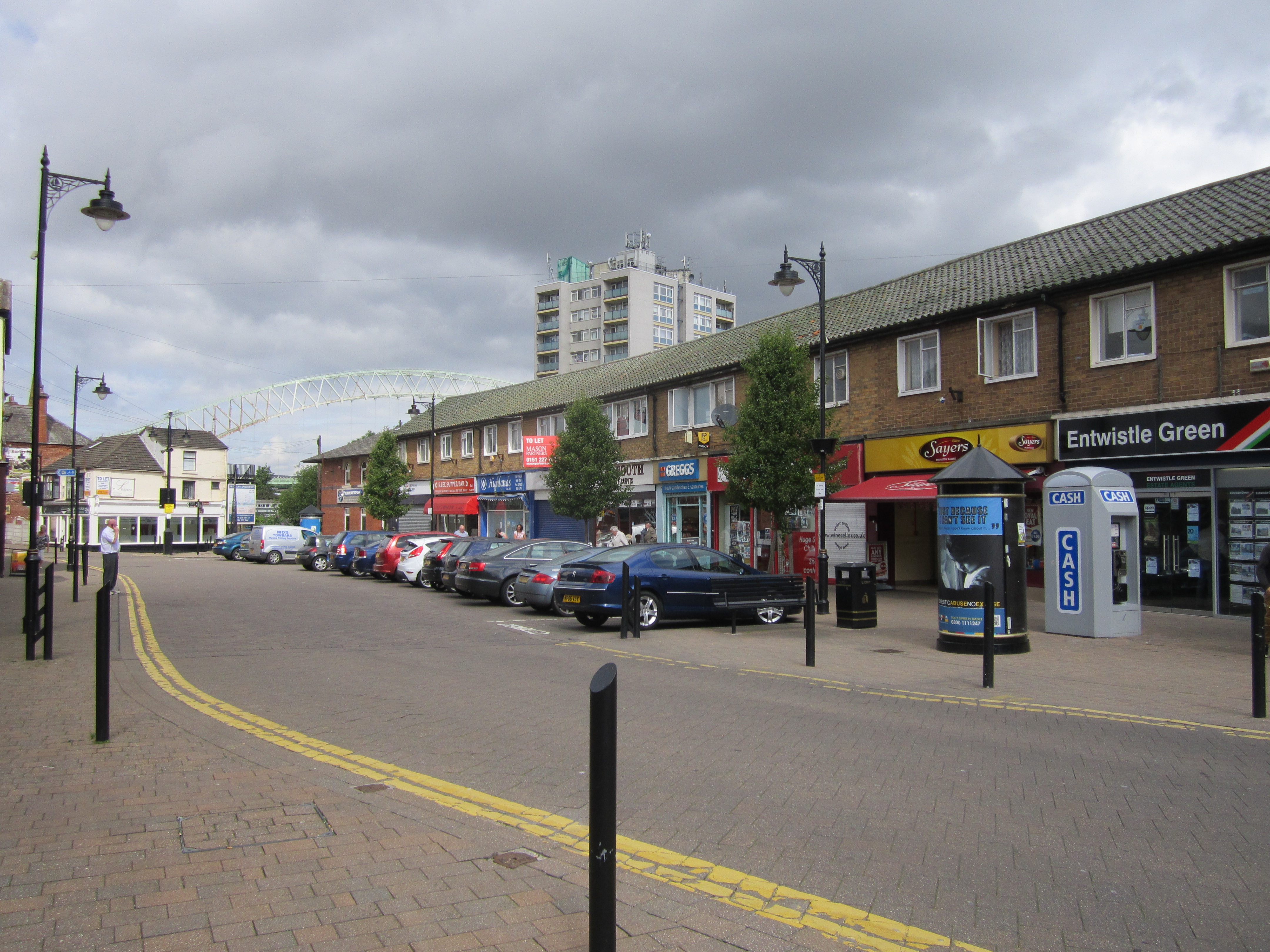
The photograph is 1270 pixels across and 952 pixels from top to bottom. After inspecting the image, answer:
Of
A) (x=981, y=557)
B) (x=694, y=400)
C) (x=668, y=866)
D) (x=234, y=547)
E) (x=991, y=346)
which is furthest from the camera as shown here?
(x=234, y=547)

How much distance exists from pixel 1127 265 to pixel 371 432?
192 ft

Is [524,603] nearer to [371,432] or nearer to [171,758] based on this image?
[171,758]

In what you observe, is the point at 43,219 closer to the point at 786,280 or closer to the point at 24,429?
the point at 786,280

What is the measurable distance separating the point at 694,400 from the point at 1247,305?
17.6 metres

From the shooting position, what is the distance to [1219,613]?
53.1 ft

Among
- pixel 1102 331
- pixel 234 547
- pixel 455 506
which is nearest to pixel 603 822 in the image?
pixel 1102 331

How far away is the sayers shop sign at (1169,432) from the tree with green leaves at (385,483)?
3578 cm

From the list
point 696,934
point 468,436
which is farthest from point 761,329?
point 696,934

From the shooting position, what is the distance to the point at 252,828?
16.8ft

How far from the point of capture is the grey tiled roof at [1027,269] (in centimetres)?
1716

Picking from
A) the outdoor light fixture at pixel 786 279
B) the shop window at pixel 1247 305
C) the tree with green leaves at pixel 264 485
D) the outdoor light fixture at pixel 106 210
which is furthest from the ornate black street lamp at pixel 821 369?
the tree with green leaves at pixel 264 485

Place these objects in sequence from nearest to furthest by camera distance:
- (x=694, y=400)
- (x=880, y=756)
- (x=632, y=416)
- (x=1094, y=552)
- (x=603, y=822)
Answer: (x=603, y=822) → (x=880, y=756) → (x=1094, y=552) → (x=694, y=400) → (x=632, y=416)

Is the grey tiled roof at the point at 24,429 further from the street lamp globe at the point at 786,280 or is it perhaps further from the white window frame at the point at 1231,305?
the white window frame at the point at 1231,305

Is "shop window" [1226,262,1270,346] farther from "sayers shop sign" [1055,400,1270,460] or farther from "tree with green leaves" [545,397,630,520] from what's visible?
"tree with green leaves" [545,397,630,520]
